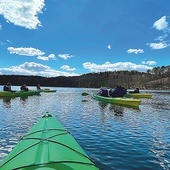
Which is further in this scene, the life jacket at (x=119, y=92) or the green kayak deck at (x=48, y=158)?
the life jacket at (x=119, y=92)

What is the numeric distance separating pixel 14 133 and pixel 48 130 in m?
4.90

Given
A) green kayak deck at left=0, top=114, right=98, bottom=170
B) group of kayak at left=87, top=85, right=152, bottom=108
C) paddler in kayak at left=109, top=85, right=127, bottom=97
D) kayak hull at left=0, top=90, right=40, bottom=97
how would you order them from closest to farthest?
1. green kayak deck at left=0, top=114, right=98, bottom=170
2. group of kayak at left=87, top=85, right=152, bottom=108
3. paddler in kayak at left=109, top=85, right=127, bottom=97
4. kayak hull at left=0, top=90, right=40, bottom=97

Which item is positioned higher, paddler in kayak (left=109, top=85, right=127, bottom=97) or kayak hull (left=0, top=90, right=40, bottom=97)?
paddler in kayak (left=109, top=85, right=127, bottom=97)

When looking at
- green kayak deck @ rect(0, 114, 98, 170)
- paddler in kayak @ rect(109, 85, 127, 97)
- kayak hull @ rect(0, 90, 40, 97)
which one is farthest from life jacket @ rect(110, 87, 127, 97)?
green kayak deck @ rect(0, 114, 98, 170)

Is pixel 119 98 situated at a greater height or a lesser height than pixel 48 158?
greater

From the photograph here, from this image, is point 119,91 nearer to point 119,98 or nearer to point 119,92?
point 119,92

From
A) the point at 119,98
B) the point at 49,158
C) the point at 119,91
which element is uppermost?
the point at 119,91

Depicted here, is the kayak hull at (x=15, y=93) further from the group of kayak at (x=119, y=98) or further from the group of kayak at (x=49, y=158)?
the group of kayak at (x=49, y=158)

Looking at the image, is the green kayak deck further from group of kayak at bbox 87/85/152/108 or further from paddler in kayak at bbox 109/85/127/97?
paddler in kayak at bbox 109/85/127/97

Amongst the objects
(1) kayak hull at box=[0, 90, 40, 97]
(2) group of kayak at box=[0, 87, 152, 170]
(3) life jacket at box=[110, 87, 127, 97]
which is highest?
(3) life jacket at box=[110, 87, 127, 97]

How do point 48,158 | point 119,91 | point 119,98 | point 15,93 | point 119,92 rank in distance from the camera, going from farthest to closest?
point 15,93, point 119,92, point 119,91, point 119,98, point 48,158

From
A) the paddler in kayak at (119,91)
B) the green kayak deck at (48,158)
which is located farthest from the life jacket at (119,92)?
the green kayak deck at (48,158)

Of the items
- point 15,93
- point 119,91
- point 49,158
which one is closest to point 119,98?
point 119,91

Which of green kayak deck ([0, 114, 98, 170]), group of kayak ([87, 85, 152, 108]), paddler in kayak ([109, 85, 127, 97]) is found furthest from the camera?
paddler in kayak ([109, 85, 127, 97])
